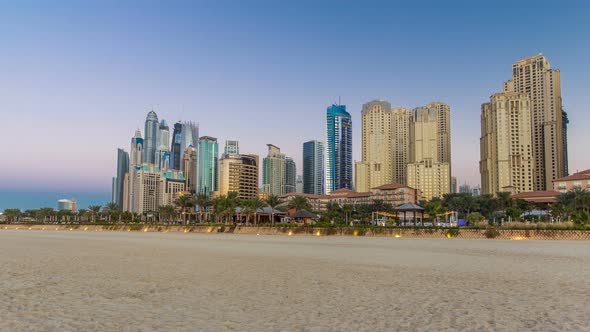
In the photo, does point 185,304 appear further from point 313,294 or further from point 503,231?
point 503,231

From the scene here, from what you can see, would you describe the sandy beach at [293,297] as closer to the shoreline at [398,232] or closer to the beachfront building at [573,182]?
the shoreline at [398,232]

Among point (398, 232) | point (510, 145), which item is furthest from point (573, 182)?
point (398, 232)

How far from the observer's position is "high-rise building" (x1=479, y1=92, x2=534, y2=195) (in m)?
182

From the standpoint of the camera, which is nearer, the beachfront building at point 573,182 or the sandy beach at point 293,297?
the sandy beach at point 293,297

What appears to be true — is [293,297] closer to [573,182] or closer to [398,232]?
[398,232]

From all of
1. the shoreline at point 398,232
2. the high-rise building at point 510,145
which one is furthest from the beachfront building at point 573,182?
the shoreline at point 398,232

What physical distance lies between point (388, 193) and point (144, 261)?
15512cm

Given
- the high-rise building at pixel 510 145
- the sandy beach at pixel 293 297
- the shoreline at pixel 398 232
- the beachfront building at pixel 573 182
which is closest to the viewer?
the sandy beach at pixel 293 297

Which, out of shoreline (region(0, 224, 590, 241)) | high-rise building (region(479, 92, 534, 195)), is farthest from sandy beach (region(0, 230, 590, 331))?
high-rise building (region(479, 92, 534, 195))

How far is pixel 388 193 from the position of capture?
6634 inches

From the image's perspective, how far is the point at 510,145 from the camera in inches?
7426

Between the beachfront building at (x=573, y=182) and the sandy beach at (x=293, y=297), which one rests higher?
the beachfront building at (x=573, y=182)

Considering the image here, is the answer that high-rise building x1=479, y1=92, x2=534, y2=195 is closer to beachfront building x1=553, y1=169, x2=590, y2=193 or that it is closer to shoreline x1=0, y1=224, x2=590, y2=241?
beachfront building x1=553, y1=169, x2=590, y2=193

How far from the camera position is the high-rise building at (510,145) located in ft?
598
